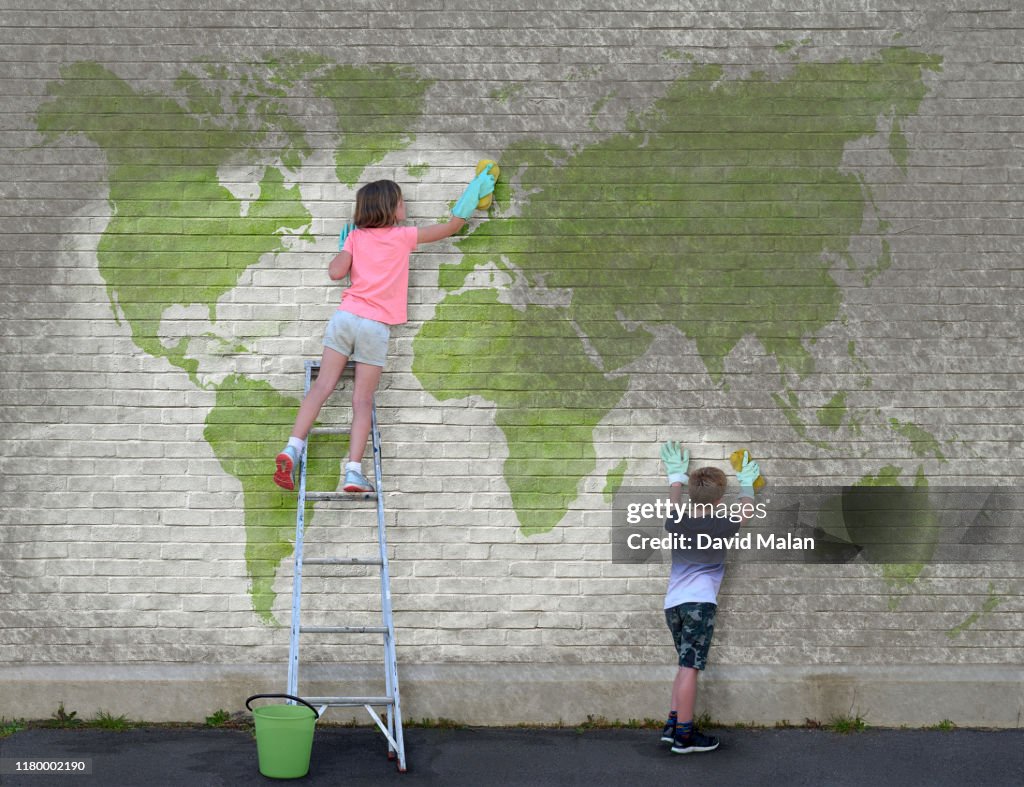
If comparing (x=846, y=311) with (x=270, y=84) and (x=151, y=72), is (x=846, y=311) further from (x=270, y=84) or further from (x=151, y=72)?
(x=151, y=72)

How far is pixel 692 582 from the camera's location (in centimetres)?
580

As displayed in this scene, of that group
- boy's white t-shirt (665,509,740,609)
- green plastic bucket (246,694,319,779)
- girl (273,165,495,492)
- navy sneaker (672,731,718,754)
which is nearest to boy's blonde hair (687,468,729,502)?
boy's white t-shirt (665,509,740,609)

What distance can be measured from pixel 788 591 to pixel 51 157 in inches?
186

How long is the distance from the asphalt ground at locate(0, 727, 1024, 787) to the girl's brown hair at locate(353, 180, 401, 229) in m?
2.73

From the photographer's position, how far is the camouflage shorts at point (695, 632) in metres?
5.71

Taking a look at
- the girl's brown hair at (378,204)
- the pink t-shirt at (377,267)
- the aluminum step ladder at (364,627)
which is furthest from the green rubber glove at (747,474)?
the girl's brown hair at (378,204)

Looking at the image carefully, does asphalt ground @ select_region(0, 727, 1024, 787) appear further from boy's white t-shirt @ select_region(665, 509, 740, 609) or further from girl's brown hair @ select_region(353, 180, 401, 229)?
girl's brown hair @ select_region(353, 180, 401, 229)

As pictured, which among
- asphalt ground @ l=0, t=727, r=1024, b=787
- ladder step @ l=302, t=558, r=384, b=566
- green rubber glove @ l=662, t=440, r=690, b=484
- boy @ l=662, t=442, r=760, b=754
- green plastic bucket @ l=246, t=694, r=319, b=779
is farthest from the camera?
green rubber glove @ l=662, t=440, r=690, b=484

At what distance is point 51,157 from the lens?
6.02 metres

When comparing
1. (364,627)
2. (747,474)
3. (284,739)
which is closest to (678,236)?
(747,474)

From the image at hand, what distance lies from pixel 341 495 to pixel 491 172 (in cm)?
194

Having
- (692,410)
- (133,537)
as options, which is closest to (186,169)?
(133,537)

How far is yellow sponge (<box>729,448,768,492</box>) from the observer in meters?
6.02

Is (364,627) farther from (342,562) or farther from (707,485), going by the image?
(707,485)
